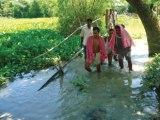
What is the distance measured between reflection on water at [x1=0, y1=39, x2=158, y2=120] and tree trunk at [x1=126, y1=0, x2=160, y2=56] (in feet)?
4.27

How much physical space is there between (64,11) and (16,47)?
6.95 metres

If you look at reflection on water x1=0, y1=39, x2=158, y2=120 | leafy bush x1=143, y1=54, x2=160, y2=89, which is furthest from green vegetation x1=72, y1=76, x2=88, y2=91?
leafy bush x1=143, y1=54, x2=160, y2=89

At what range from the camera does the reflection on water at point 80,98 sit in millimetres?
9766

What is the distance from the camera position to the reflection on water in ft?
32.0

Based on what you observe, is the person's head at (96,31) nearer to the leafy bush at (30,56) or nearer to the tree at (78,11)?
the leafy bush at (30,56)

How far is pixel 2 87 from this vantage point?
13.2m

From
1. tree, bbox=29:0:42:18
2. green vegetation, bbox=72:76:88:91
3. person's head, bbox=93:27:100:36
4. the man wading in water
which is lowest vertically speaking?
tree, bbox=29:0:42:18

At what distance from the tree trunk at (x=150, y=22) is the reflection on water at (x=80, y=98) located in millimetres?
1301

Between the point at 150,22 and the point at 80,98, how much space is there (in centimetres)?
534

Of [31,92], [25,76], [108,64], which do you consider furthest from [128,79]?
[25,76]

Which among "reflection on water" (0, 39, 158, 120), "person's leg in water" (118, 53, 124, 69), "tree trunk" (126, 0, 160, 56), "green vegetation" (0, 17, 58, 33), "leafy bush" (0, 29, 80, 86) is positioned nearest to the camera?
"reflection on water" (0, 39, 158, 120)

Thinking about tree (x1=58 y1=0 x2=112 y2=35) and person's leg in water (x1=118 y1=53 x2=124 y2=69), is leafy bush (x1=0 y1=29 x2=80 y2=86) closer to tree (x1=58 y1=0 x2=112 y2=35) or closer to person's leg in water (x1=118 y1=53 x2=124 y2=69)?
person's leg in water (x1=118 y1=53 x2=124 y2=69)

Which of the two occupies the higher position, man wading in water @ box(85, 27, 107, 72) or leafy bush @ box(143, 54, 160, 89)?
man wading in water @ box(85, 27, 107, 72)

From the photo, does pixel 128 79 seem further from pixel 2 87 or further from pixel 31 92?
pixel 2 87
